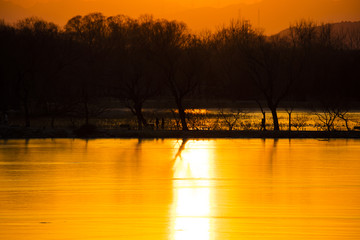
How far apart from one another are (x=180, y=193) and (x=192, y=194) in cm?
39

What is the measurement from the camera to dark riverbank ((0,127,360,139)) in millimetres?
40719

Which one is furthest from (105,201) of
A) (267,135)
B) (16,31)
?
(16,31)

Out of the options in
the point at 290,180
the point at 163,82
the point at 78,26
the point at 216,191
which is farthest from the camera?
the point at 78,26

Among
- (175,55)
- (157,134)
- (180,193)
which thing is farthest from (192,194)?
(175,55)

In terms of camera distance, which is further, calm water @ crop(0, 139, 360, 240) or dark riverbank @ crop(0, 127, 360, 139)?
dark riverbank @ crop(0, 127, 360, 139)

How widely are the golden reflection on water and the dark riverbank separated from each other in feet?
25.4

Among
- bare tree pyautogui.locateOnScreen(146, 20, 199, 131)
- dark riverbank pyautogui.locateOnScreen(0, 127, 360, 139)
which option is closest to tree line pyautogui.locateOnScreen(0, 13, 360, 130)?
bare tree pyautogui.locateOnScreen(146, 20, 199, 131)

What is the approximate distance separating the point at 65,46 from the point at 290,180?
4637 centimetres

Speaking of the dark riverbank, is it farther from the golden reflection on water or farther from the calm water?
the golden reflection on water

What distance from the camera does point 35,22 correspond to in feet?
238

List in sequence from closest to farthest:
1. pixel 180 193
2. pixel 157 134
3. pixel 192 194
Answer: pixel 192 194, pixel 180 193, pixel 157 134

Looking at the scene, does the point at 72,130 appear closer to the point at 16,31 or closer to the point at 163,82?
the point at 163,82

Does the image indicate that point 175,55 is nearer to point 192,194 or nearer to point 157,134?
point 157,134

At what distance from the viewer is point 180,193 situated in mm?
19781
